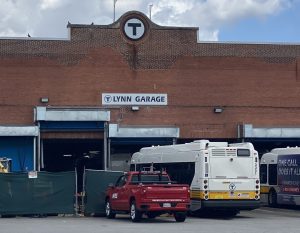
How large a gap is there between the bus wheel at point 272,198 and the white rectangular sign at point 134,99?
9.46m

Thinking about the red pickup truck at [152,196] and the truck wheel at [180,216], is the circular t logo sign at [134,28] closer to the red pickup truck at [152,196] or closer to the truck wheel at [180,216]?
the red pickup truck at [152,196]

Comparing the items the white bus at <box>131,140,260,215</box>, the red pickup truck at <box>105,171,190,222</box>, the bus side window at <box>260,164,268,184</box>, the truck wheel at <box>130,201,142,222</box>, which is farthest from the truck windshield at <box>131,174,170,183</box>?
the bus side window at <box>260,164,268,184</box>

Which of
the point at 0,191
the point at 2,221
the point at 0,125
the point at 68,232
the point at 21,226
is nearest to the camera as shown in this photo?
the point at 68,232

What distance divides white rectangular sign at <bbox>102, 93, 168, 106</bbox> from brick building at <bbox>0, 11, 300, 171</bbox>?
0.19 feet

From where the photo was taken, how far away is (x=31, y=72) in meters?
46.2

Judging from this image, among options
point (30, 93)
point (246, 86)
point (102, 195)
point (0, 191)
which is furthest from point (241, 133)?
point (0, 191)

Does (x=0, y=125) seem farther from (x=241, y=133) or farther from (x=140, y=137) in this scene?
(x=241, y=133)

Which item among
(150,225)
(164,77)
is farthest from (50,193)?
(164,77)

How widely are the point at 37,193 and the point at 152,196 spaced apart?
665 centimetres

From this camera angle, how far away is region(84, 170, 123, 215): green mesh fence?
3353 cm

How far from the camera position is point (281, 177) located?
130ft

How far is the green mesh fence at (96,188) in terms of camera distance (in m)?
33.5

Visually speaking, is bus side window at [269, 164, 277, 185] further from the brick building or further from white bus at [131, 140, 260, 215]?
white bus at [131, 140, 260, 215]

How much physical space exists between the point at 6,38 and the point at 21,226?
20.8 meters
